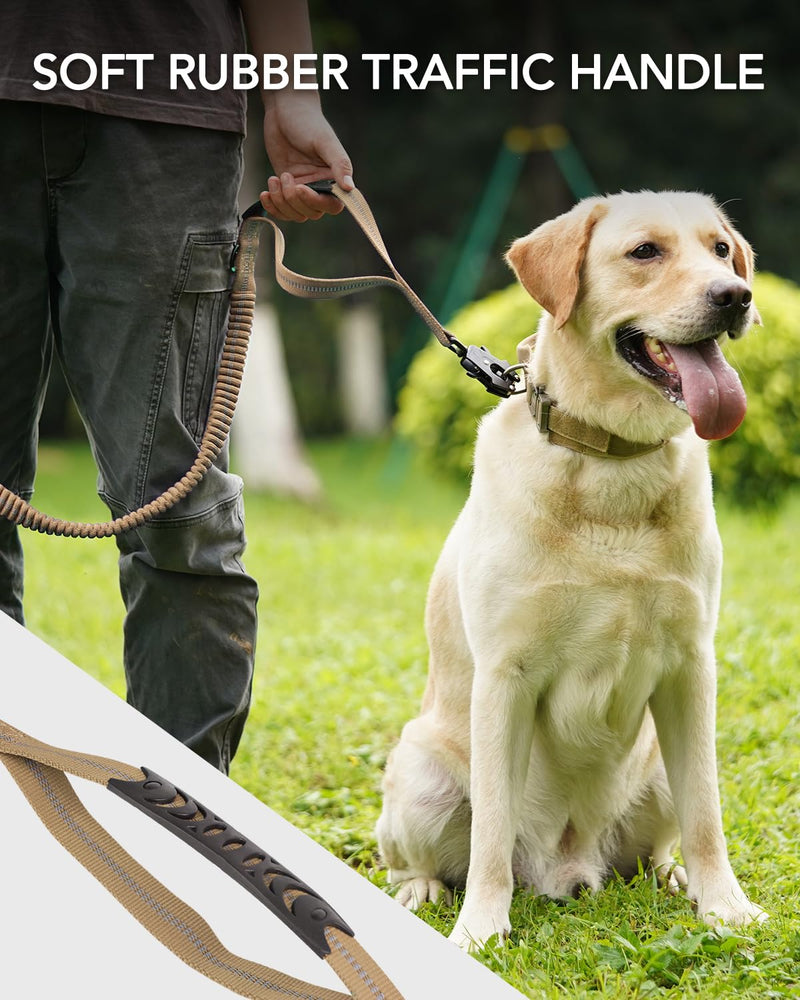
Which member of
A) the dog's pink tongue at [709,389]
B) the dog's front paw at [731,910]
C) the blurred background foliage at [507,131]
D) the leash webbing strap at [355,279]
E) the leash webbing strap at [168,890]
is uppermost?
the blurred background foliage at [507,131]

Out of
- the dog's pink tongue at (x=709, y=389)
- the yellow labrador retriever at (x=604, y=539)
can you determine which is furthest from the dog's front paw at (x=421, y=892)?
the dog's pink tongue at (x=709, y=389)

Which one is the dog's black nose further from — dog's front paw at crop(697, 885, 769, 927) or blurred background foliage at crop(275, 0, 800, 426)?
blurred background foliage at crop(275, 0, 800, 426)

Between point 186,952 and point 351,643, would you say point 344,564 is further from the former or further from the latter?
point 186,952

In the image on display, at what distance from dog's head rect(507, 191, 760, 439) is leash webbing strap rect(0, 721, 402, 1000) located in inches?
48.4

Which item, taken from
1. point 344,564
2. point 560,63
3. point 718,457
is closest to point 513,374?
point 344,564

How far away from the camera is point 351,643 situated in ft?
16.0

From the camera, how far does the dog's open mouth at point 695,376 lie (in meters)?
2.09

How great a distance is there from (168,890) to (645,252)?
150cm

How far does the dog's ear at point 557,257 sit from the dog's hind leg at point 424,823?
0.94 meters

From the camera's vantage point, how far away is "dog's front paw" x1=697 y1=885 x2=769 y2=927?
7.04ft

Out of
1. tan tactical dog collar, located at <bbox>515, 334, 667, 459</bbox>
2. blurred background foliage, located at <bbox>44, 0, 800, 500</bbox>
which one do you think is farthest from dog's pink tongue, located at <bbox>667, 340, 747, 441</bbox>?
blurred background foliage, located at <bbox>44, 0, 800, 500</bbox>

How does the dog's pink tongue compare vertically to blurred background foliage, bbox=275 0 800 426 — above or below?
below

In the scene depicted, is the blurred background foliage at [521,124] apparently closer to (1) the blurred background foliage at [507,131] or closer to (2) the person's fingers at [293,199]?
(1) the blurred background foliage at [507,131]

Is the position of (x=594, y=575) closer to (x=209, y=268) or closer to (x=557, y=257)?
(x=557, y=257)
